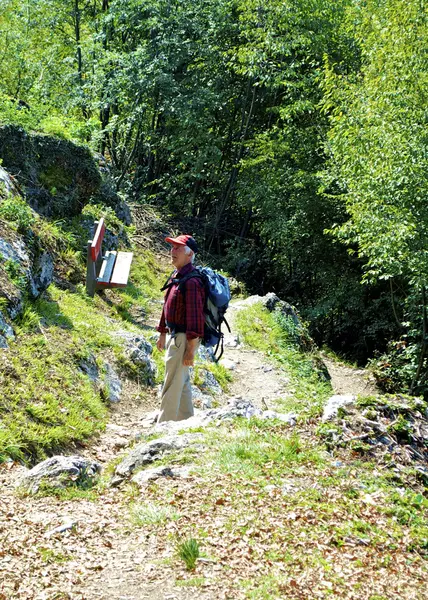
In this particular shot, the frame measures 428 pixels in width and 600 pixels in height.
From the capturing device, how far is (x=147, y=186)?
65.6 feet

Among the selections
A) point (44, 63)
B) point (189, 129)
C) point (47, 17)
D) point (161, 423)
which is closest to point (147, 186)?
point (189, 129)

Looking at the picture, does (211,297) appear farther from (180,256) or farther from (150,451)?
(150,451)

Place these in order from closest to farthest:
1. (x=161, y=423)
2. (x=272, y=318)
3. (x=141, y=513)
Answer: (x=141, y=513)
(x=161, y=423)
(x=272, y=318)

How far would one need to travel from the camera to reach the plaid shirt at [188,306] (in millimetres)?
6469

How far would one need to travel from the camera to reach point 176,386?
6.86 metres

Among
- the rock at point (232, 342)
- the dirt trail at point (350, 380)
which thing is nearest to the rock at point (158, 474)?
the rock at point (232, 342)

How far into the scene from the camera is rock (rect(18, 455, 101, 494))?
17.6 feet

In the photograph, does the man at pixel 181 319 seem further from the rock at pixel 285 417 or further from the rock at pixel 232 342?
the rock at pixel 232 342

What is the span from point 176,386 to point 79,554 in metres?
2.62

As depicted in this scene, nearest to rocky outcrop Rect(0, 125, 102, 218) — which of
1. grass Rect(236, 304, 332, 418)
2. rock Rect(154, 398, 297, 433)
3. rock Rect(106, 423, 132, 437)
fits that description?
grass Rect(236, 304, 332, 418)

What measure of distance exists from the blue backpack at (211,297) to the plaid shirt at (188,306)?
46 millimetres

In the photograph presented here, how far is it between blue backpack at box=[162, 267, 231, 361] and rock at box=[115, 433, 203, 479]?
3.15ft

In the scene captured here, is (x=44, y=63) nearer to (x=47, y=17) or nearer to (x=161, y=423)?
(x=47, y=17)

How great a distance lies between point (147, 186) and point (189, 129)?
2253mm
